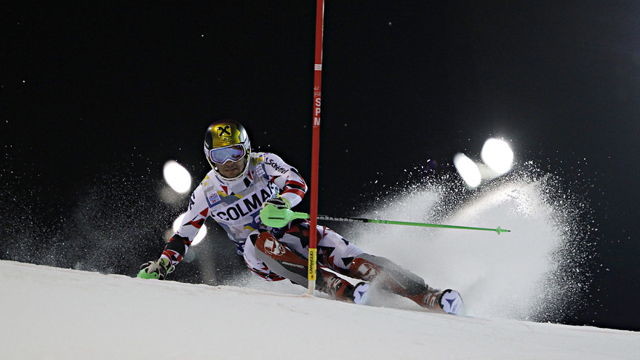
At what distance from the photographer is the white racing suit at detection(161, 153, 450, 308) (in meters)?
3.41

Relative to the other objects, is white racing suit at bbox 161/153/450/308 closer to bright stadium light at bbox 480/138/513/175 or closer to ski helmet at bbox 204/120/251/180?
ski helmet at bbox 204/120/251/180

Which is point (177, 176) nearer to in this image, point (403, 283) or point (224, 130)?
point (224, 130)

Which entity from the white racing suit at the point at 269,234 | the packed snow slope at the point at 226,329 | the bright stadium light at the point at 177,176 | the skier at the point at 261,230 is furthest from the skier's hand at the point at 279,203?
the bright stadium light at the point at 177,176

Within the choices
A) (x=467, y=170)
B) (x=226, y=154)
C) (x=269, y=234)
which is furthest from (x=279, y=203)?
(x=467, y=170)

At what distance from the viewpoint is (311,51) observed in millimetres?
5059

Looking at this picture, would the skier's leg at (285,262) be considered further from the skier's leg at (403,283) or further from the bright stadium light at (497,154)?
the bright stadium light at (497,154)

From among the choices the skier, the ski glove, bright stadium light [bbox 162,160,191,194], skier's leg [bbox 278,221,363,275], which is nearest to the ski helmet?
the skier

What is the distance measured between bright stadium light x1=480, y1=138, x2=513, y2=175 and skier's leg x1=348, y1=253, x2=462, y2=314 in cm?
225

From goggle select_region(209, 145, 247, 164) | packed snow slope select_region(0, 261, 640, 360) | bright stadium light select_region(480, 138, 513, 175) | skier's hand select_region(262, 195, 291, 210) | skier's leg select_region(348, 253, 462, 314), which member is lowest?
packed snow slope select_region(0, 261, 640, 360)

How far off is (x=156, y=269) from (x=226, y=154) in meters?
0.81

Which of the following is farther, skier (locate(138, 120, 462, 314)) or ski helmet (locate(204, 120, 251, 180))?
ski helmet (locate(204, 120, 251, 180))

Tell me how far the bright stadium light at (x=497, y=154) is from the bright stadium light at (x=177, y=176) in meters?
2.57

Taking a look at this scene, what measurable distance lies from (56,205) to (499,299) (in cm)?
388

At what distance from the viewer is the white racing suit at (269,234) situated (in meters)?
3.41
